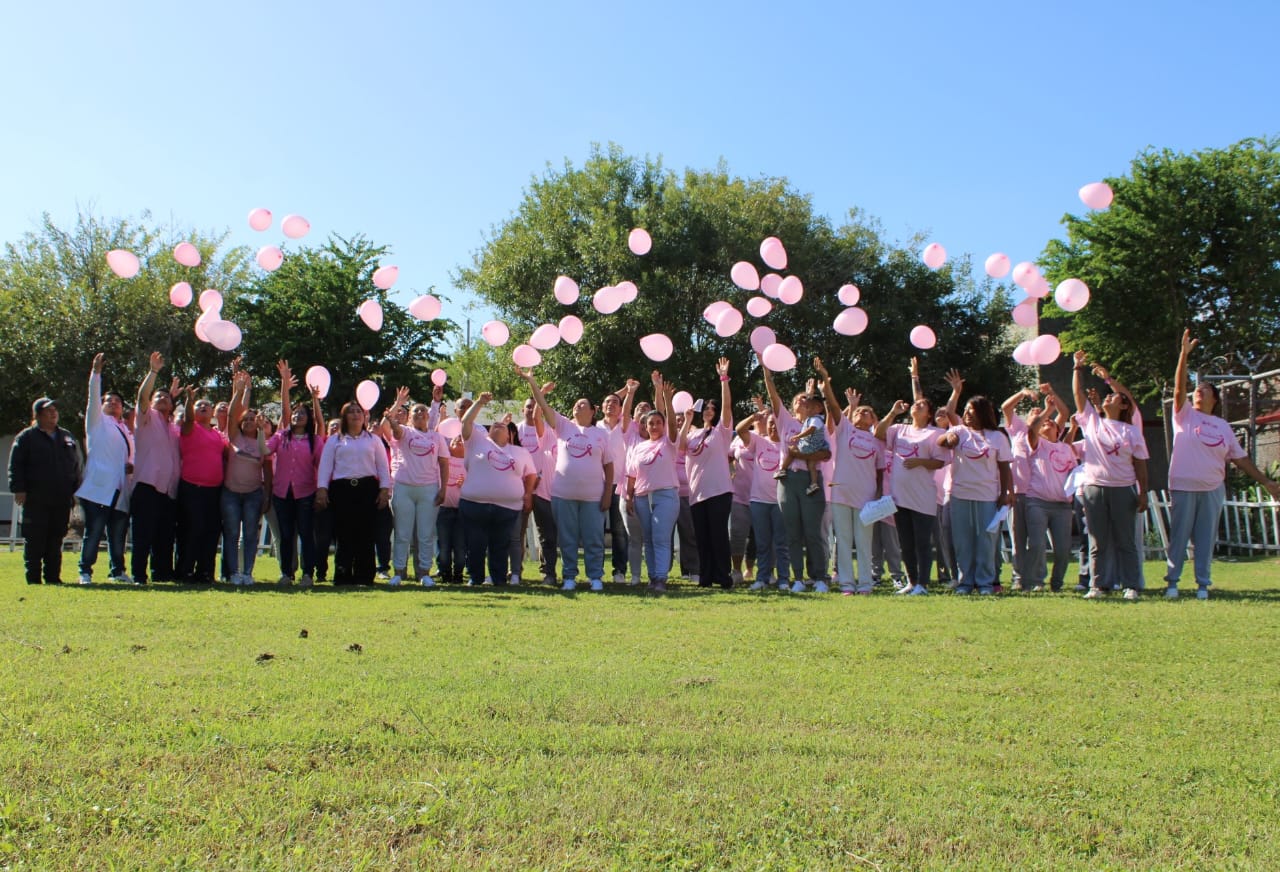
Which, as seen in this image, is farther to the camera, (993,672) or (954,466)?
(954,466)

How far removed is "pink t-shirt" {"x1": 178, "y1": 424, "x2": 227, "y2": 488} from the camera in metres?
11.1

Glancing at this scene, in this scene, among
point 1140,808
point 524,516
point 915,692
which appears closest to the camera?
point 1140,808

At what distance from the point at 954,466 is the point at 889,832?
763 centimetres

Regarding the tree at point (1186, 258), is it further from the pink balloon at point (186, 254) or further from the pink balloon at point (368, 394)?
the pink balloon at point (186, 254)

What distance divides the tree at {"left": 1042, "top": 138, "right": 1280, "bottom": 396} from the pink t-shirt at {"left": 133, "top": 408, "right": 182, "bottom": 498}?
1997 cm

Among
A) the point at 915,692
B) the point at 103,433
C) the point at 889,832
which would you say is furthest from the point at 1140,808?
the point at 103,433

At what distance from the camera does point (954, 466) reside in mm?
10445

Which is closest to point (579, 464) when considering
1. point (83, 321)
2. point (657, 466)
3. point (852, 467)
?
point (657, 466)

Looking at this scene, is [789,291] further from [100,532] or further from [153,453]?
[100,532]

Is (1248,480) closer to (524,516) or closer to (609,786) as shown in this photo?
(524,516)

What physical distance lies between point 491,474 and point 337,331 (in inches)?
689

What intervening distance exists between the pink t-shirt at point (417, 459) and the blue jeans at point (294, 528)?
99 cm

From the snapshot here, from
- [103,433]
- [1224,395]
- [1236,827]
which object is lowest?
[1236,827]

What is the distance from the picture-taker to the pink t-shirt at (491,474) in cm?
1095
